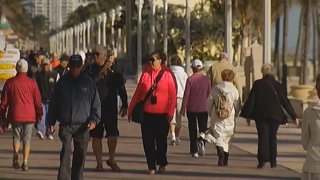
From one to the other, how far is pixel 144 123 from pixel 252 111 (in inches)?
76.3

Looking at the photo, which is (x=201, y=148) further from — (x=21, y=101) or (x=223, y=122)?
(x=21, y=101)

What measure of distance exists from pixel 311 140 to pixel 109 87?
20.2 ft

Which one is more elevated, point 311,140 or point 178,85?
point 178,85

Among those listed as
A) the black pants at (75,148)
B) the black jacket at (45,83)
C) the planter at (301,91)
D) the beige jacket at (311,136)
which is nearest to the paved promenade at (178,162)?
the black jacket at (45,83)

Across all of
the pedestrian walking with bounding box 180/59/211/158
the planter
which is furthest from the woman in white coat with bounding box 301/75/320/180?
the planter

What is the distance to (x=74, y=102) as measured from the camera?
41.2 ft

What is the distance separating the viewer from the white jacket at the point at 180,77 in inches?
768

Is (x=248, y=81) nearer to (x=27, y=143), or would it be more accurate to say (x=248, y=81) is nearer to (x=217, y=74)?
(x=217, y=74)

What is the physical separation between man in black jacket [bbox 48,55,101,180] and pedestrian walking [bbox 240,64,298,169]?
4087 mm

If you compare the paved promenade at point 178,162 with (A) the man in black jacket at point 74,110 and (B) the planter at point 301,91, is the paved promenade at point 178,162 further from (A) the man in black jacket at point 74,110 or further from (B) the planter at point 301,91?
(B) the planter at point 301,91

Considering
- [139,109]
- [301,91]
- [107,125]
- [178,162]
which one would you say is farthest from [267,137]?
[301,91]

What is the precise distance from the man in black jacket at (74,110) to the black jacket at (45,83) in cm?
829

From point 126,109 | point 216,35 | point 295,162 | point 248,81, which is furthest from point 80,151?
point 216,35

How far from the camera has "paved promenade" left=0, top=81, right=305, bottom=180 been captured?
15.0 m
